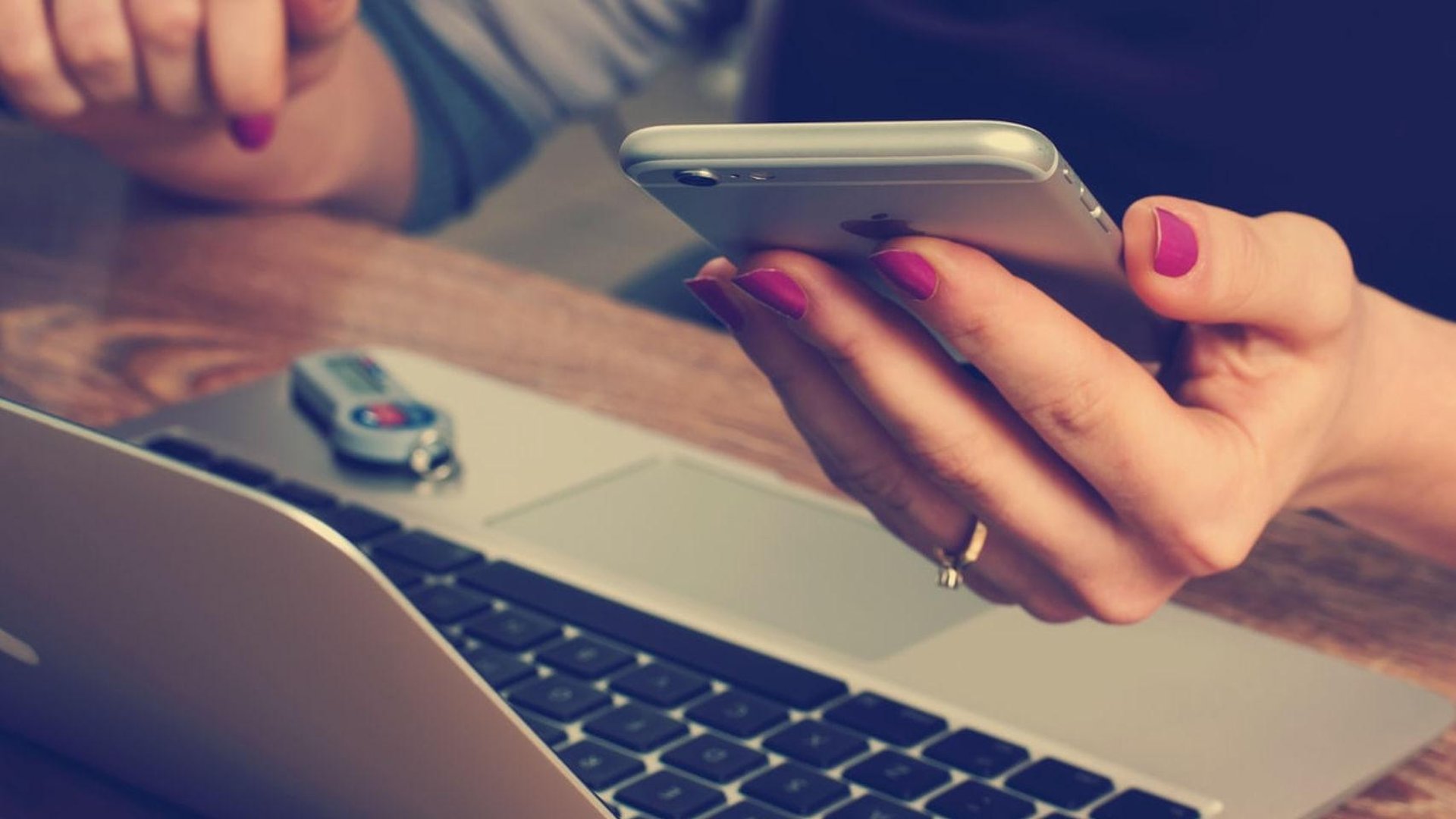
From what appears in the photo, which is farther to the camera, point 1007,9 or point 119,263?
point 1007,9

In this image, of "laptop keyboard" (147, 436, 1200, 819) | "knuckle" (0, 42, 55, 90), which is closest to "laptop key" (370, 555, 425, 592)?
"laptop keyboard" (147, 436, 1200, 819)

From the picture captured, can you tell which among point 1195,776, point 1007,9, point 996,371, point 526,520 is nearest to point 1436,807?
point 1195,776

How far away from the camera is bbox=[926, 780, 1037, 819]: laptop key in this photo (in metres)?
0.39

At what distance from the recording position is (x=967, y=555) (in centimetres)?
47

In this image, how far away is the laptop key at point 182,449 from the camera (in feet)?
1.86

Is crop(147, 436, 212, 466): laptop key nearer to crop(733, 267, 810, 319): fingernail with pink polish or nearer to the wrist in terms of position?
crop(733, 267, 810, 319): fingernail with pink polish

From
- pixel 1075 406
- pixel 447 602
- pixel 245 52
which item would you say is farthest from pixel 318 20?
pixel 1075 406

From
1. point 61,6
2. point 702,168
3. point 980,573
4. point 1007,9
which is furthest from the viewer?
point 1007,9

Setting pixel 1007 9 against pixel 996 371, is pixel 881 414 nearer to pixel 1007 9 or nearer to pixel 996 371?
pixel 996 371

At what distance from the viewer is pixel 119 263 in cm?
77

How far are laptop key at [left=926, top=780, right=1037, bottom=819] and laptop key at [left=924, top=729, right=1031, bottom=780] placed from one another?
1cm

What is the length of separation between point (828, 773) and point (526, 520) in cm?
18

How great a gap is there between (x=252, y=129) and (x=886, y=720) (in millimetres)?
435

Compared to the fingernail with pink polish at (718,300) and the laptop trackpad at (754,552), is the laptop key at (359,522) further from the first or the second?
the fingernail with pink polish at (718,300)
